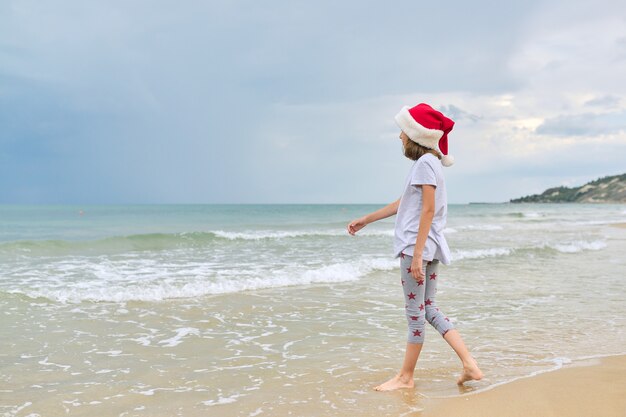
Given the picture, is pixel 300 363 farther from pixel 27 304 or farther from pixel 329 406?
pixel 27 304

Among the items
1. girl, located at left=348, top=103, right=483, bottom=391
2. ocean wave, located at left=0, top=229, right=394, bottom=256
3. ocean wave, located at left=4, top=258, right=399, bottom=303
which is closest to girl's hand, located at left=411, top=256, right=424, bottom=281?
girl, located at left=348, top=103, right=483, bottom=391

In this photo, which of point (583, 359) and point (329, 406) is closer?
point (329, 406)

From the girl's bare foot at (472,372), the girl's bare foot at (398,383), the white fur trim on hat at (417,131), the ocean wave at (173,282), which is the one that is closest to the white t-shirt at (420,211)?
the white fur trim on hat at (417,131)

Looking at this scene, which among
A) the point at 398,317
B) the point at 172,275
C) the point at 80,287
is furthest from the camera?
the point at 172,275

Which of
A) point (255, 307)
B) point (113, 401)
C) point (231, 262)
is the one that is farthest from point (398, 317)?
point (231, 262)

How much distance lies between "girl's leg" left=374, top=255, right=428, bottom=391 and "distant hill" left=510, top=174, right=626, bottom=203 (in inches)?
4533

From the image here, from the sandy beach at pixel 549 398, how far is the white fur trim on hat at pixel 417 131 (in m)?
1.83

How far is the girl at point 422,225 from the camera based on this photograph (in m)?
3.89

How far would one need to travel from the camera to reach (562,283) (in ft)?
33.7

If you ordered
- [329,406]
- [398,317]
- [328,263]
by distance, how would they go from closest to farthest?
[329,406], [398,317], [328,263]

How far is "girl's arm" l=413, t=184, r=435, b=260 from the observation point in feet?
12.6

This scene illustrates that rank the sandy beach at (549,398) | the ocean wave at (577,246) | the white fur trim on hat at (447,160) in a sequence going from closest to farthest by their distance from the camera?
1. the sandy beach at (549,398)
2. the white fur trim on hat at (447,160)
3. the ocean wave at (577,246)

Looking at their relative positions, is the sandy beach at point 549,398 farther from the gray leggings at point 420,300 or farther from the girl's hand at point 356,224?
the girl's hand at point 356,224

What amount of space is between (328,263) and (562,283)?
5.40m
